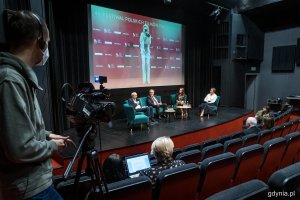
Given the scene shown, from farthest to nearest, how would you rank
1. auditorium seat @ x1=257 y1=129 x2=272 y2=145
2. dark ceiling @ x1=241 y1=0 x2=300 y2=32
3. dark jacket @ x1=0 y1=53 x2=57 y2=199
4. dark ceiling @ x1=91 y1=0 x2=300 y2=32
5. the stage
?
1. dark ceiling @ x1=241 y1=0 x2=300 y2=32
2. dark ceiling @ x1=91 y1=0 x2=300 y2=32
3. the stage
4. auditorium seat @ x1=257 y1=129 x2=272 y2=145
5. dark jacket @ x1=0 y1=53 x2=57 y2=199

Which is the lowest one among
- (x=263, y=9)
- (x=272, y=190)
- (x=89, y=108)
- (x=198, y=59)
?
(x=272, y=190)

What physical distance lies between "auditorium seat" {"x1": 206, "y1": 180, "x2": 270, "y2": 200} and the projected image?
18.3 feet

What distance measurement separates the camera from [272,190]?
84cm

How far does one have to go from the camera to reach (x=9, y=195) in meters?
0.79

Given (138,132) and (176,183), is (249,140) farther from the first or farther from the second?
(138,132)

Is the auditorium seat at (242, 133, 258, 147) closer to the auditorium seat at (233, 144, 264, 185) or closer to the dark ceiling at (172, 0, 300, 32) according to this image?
the auditorium seat at (233, 144, 264, 185)

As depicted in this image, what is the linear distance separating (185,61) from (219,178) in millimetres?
7376

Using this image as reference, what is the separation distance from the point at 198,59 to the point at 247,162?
774 centimetres

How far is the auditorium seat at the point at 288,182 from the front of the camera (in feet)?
2.60

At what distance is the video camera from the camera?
1.14 m

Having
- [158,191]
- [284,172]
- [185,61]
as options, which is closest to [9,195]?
[158,191]

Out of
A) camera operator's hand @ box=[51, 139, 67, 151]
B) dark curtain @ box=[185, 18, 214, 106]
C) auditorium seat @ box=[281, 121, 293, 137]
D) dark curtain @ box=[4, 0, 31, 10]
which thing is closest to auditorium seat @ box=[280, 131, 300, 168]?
auditorium seat @ box=[281, 121, 293, 137]

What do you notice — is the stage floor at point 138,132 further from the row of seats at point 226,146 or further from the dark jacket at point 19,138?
the dark jacket at point 19,138

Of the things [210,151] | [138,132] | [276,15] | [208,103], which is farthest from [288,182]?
[276,15]
